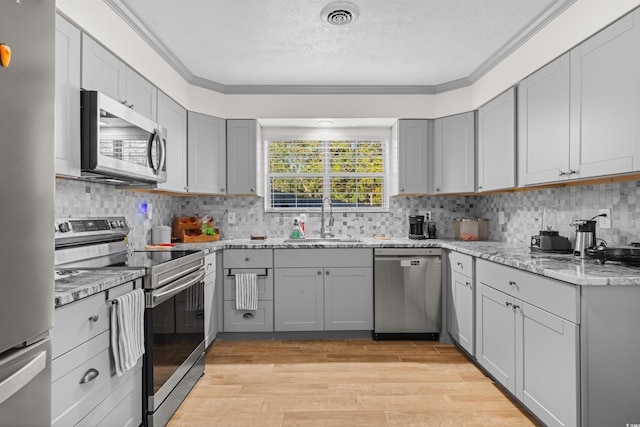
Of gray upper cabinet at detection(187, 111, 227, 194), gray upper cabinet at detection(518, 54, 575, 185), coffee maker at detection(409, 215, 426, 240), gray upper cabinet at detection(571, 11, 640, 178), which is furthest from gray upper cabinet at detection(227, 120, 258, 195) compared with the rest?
gray upper cabinet at detection(571, 11, 640, 178)

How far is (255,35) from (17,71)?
2151mm

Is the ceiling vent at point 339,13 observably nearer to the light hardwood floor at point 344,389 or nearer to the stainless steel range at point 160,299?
the stainless steel range at point 160,299

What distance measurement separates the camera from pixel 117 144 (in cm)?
213

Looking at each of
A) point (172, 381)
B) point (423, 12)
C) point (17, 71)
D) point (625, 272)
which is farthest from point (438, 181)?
point (17, 71)

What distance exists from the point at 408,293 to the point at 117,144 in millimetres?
2583

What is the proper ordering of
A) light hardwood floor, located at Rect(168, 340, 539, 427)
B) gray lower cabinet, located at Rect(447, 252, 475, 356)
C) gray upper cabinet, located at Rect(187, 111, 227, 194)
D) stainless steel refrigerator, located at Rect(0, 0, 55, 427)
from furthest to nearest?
gray upper cabinet, located at Rect(187, 111, 227, 194)
gray lower cabinet, located at Rect(447, 252, 475, 356)
light hardwood floor, located at Rect(168, 340, 539, 427)
stainless steel refrigerator, located at Rect(0, 0, 55, 427)

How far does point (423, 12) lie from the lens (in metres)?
2.42

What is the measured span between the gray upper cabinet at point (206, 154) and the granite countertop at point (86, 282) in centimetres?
178

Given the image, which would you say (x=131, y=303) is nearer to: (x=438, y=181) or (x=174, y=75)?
(x=174, y=75)

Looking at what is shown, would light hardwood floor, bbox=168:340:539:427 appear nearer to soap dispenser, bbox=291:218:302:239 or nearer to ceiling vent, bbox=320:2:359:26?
soap dispenser, bbox=291:218:302:239

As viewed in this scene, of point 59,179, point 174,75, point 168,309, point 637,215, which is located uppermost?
point 174,75

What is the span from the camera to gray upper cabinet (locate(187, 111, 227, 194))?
350 centimetres

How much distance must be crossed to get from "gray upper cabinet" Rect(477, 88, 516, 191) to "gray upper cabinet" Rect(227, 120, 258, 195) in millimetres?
2155

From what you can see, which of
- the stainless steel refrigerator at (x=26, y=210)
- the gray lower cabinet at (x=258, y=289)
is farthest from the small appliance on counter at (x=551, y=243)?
the stainless steel refrigerator at (x=26, y=210)
